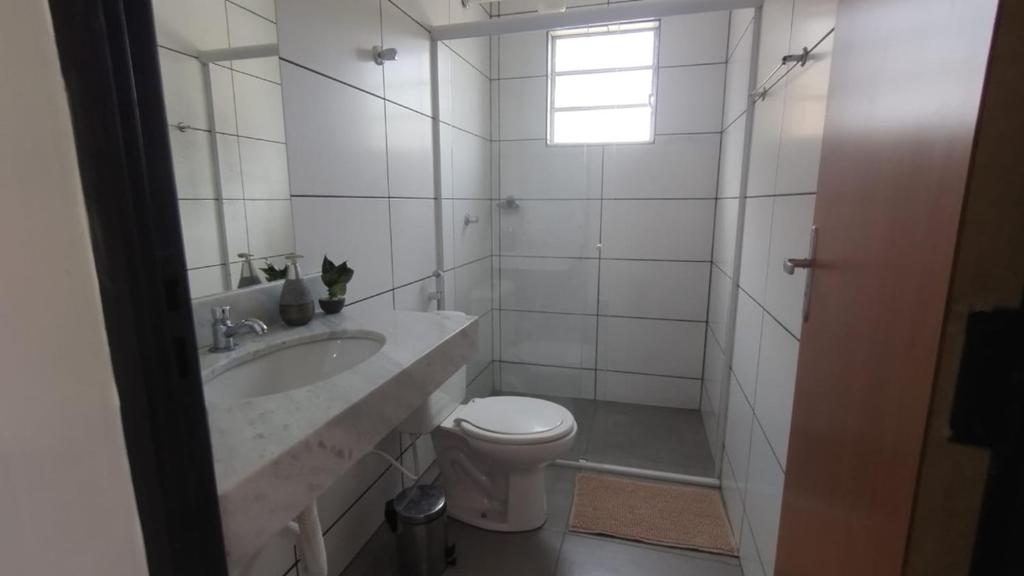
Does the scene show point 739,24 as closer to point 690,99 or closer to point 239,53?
point 690,99

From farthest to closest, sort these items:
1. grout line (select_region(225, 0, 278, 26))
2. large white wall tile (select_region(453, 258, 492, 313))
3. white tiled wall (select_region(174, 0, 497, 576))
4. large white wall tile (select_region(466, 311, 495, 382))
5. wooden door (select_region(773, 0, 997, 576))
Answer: large white wall tile (select_region(466, 311, 495, 382))
large white wall tile (select_region(453, 258, 492, 313))
white tiled wall (select_region(174, 0, 497, 576))
grout line (select_region(225, 0, 278, 26))
wooden door (select_region(773, 0, 997, 576))

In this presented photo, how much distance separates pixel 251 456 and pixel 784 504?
1.03 metres

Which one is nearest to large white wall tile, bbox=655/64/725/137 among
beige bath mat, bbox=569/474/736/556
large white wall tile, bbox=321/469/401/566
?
beige bath mat, bbox=569/474/736/556

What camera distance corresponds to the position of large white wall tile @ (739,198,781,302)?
57.4 inches

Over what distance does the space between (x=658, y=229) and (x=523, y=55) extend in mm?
1167

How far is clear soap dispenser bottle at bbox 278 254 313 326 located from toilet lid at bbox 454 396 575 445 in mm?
737

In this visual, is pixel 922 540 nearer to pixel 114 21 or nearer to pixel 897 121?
pixel 897 121

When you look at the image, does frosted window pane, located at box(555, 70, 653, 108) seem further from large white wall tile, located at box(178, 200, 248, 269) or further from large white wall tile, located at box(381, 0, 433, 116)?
large white wall tile, located at box(178, 200, 248, 269)

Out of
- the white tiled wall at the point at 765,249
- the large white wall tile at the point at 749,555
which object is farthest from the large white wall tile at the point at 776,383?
the large white wall tile at the point at 749,555

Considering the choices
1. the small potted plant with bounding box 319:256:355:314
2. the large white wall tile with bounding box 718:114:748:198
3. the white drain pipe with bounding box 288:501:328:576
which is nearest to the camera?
the white drain pipe with bounding box 288:501:328:576

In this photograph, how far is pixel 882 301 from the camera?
23.8 inches

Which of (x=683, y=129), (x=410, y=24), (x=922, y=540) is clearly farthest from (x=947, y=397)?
(x=683, y=129)

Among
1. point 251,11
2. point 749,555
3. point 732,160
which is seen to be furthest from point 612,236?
point 251,11

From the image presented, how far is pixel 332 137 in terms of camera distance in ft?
4.31
